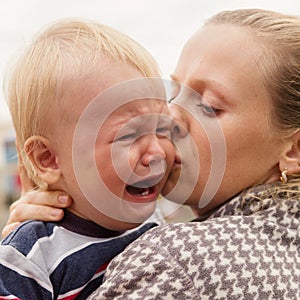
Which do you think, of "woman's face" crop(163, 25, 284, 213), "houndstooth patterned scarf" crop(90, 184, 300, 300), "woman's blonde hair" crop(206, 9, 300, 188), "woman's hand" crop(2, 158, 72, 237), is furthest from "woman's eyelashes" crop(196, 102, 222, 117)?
"woman's hand" crop(2, 158, 72, 237)

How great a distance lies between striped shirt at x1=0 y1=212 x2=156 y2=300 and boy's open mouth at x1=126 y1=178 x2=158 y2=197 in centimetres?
11

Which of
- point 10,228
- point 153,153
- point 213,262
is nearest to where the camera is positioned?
point 213,262

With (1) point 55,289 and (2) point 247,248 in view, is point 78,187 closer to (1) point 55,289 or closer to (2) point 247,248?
(1) point 55,289

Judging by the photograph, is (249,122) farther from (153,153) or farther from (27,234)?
(27,234)

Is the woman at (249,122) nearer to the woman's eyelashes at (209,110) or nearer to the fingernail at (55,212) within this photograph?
the woman's eyelashes at (209,110)

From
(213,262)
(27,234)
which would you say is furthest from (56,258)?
(213,262)

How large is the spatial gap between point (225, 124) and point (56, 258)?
1.29ft

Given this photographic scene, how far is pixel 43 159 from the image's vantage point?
1095mm

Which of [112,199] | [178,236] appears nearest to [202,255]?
[178,236]

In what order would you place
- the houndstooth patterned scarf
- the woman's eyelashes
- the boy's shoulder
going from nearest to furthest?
the houndstooth patterned scarf, the boy's shoulder, the woman's eyelashes

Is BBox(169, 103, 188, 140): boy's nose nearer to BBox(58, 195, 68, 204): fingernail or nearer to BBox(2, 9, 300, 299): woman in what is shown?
BBox(2, 9, 300, 299): woman

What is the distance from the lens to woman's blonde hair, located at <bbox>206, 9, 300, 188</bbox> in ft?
3.66

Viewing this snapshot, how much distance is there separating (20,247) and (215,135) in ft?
1.34

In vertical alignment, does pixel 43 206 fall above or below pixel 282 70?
below
